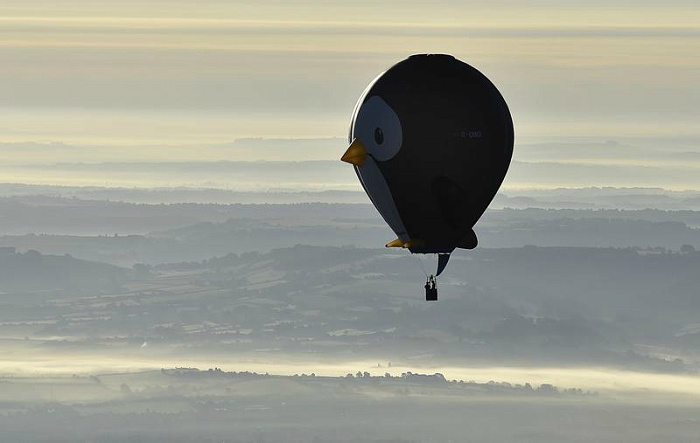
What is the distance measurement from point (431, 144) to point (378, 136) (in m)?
5.32

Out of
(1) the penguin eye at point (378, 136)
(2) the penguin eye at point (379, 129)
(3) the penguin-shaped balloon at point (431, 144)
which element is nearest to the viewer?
(3) the penguin-shaped balloon at point (431, 144)

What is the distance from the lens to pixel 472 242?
194 meters

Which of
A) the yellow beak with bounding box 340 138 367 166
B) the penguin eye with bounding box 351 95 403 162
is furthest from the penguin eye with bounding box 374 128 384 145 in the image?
the yellow beak with bounding box 340 138 367 166

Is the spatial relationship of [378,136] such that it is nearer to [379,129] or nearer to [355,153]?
[379,129]

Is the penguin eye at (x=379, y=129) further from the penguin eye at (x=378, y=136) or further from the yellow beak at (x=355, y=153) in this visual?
the yellow beak at (x=355, y=153)

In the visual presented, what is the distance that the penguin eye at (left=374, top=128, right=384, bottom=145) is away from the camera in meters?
190

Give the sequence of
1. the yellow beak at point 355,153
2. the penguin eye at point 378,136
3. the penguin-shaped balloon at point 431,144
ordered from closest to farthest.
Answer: the penguin-shaped balloon at point 431,144
the penguin eye at point 378,136
the yellow beak at point 355,153

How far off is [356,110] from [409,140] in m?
7.38

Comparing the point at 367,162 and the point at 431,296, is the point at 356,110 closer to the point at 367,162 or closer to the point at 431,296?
the point at 367,162

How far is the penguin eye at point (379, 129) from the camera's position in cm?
18925

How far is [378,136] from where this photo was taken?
19000cm

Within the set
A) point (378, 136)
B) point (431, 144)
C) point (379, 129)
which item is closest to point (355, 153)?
point (378, 136)

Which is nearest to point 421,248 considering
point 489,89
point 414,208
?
point 414,208

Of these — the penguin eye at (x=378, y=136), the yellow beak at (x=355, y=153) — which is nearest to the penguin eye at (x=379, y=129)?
the penguin eye at (x=378, y=136)
